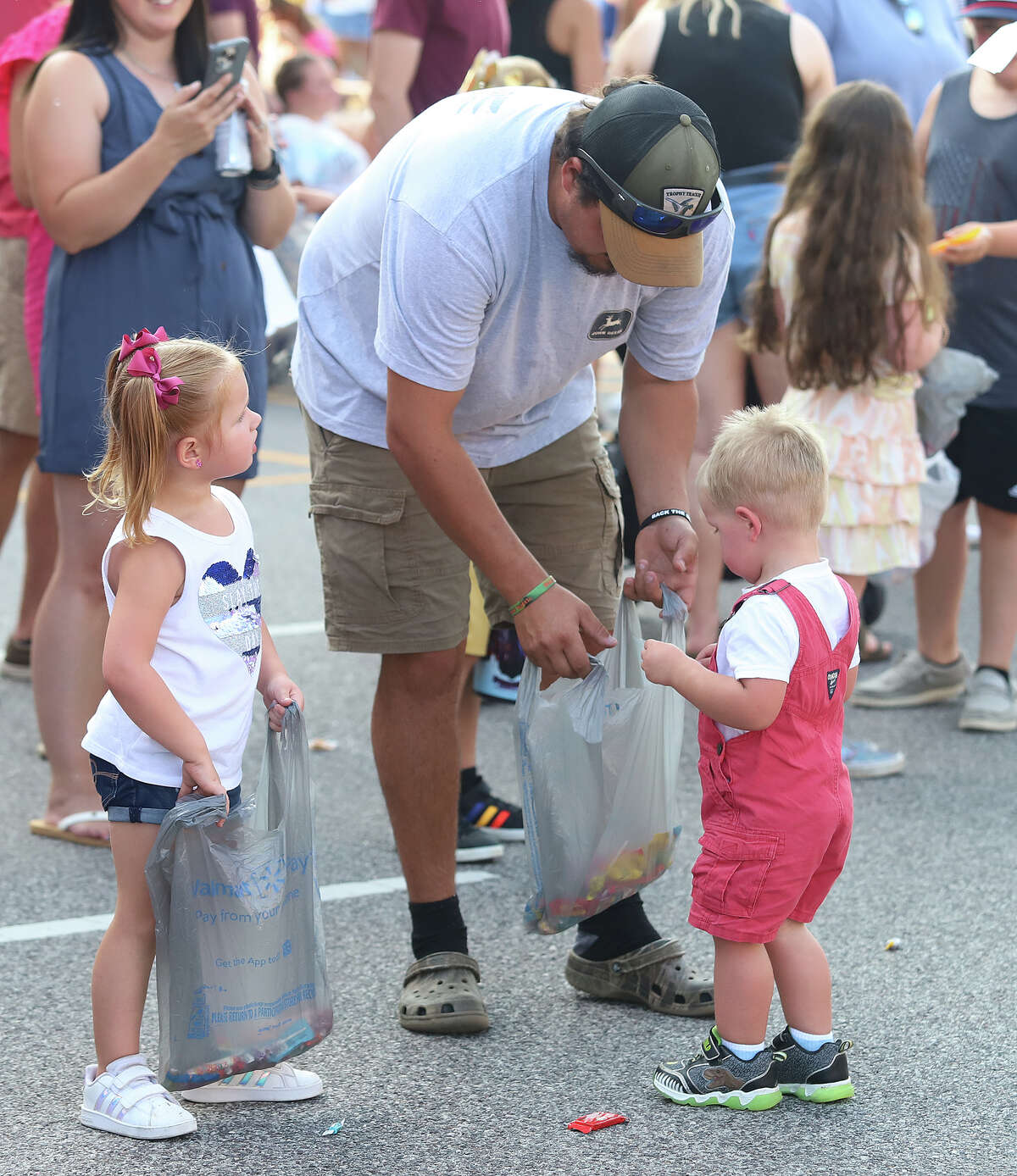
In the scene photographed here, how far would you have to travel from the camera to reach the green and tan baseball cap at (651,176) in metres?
2.27

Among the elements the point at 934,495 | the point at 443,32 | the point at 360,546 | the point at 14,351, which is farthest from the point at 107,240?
the point at 934,495

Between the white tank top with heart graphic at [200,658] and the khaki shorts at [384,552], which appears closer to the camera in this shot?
the white tank top with heart graphic at [200,658]

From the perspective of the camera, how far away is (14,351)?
4.44 metres

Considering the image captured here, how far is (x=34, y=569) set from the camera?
15.4 feet

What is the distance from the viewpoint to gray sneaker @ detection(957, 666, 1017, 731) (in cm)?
451

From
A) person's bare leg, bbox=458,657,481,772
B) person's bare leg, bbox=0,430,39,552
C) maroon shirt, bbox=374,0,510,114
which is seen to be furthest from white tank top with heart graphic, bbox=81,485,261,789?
maroon shirt, bbox=374,0,510,114

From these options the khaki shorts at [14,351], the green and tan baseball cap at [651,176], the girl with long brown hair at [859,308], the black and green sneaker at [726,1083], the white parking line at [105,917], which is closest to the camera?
the green and tan baseball cap at [651,176]

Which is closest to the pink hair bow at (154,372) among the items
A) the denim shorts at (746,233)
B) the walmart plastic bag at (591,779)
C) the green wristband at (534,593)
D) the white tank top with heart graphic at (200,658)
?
the white tank top with heart graphic at (200,658)

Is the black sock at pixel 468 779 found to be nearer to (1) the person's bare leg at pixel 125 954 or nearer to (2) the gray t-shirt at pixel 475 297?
(2) the gray t-shirt at pixel 475 297

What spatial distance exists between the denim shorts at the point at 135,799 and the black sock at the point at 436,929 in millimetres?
686

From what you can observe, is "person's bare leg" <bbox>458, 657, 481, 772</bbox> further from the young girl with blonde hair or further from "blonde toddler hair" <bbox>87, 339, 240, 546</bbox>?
"blonde toddler hair" <bbox>87, 339, 240, 546</bbox>

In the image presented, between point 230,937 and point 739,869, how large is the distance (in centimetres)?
82

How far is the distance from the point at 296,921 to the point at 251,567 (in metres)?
0.58

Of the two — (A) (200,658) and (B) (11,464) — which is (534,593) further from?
(B) (11,464)
